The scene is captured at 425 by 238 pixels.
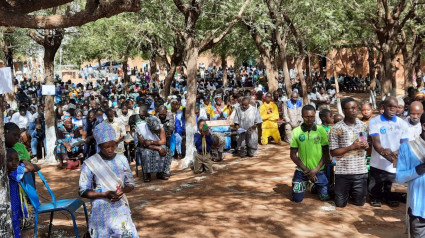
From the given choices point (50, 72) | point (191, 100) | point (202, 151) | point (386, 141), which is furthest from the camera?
point (50, 72)

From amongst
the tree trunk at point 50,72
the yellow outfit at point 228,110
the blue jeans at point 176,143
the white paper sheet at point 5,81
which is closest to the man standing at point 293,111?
the yellow outfit at point 228,110

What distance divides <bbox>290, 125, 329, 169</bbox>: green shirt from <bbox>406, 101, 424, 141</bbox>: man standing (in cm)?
129

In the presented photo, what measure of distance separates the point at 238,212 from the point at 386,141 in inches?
93.0

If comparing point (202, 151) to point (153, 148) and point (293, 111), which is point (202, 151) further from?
point (293, 111)

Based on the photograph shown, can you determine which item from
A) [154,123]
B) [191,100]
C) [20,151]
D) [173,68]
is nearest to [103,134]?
[20,151]

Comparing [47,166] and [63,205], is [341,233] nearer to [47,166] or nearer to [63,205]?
[63,205]

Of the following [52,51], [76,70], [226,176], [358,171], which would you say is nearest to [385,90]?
[226,176]

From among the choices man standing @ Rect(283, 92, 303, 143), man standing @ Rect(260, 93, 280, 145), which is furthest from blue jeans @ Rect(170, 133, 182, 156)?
man standing @ Rect(283, 92, 303, 143)

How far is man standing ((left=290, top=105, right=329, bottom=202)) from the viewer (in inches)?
271

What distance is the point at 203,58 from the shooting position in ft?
190

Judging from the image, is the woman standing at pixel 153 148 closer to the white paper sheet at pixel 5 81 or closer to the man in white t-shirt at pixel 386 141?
the man in white t-shirt at pixel 386 141

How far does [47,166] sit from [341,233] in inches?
336

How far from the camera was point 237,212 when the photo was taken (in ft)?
21.3

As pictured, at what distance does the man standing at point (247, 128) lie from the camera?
1125 centimetres
